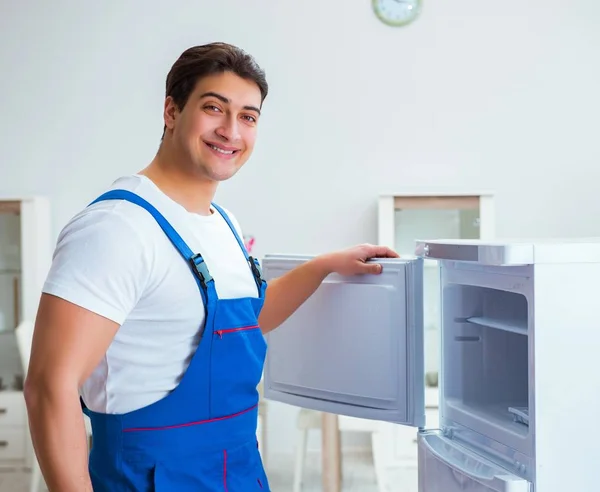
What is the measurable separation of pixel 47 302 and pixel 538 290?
2.87 feet

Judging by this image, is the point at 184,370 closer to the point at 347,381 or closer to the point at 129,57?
the point at 347,381

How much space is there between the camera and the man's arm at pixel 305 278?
1874mm

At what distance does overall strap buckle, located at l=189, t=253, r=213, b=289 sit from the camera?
54.3 inches

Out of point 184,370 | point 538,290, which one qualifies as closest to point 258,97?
point 184,370

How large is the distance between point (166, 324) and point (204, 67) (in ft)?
1.54

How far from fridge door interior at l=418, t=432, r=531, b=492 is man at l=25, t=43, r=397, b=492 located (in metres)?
0.44

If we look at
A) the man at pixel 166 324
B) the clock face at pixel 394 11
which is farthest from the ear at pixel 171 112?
the clock face at pixel 394 11

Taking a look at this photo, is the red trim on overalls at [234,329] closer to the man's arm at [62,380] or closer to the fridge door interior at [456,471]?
the man's arm at [62,380]

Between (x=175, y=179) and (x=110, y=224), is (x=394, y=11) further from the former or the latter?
(x=110, y=224)

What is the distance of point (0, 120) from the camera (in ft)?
15.3

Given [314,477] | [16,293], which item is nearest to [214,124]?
[314,477]

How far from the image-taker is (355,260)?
1865mm

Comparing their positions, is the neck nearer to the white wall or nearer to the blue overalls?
the blue overalls

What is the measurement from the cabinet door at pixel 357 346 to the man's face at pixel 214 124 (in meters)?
0.53
